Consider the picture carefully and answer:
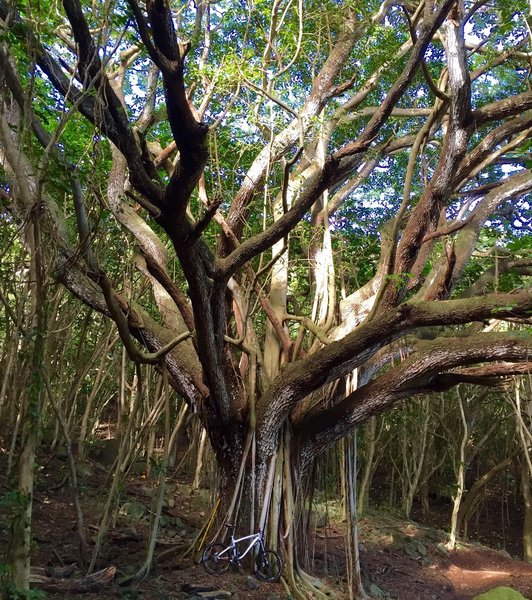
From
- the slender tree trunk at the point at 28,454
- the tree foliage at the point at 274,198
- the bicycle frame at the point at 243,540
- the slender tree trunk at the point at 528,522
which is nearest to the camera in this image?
the slender tree trunk at the point at 28,454

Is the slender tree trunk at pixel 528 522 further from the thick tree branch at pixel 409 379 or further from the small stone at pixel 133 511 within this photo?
the small stone at pixel 133 511

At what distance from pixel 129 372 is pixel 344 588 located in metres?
6.02

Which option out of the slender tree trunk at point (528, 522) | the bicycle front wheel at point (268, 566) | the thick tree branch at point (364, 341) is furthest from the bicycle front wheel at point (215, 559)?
the slender tree trunk at point (528, 522)

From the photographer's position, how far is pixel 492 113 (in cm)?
512

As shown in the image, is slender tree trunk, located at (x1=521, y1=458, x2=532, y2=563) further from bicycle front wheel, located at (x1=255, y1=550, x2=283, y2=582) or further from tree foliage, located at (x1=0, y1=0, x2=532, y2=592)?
bicycle front wheel, located at (x1=255, y1=550, x2=283, y2=582)

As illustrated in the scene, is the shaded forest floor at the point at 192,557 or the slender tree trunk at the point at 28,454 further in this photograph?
the shaded forest floor at the point at 192,557

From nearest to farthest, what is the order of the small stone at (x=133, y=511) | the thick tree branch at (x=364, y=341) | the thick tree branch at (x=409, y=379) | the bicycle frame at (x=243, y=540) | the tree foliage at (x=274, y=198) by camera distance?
the tree foliage at (x=274, y=198) < the thick tree branch at (x=364, y=341) < the thick tree branch at (x=409, y=379) < the bicycle frame at (x=243, y=540) < the small stone at (x=133, y=511)

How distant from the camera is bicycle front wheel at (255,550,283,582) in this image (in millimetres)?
4723

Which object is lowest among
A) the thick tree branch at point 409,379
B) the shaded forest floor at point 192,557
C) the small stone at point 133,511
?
the shaded forest floor at point 192,557

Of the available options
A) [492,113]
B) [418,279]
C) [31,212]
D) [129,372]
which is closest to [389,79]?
[492,113]

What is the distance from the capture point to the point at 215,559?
4703 mm

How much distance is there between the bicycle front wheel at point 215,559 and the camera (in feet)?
15.3

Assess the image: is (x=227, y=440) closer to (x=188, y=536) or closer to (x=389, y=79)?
(x=188, y=536)

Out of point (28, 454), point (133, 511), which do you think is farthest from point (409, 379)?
point (133, 511)
